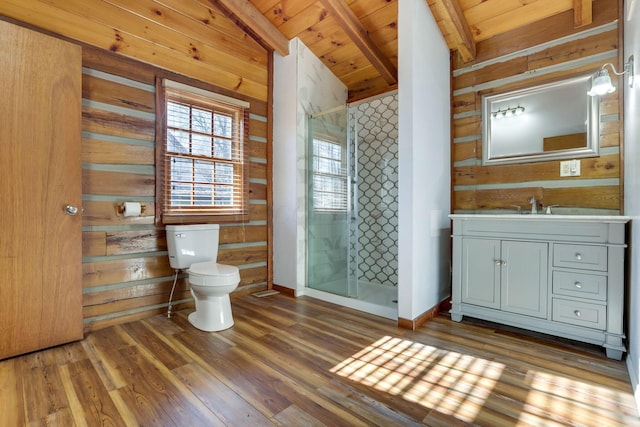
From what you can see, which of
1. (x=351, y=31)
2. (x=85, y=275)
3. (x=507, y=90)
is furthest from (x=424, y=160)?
(x=85, y=275)

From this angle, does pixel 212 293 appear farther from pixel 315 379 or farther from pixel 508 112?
pixel 508 112

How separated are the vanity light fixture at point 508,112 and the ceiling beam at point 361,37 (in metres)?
1.09

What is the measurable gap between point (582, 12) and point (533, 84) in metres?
0.49

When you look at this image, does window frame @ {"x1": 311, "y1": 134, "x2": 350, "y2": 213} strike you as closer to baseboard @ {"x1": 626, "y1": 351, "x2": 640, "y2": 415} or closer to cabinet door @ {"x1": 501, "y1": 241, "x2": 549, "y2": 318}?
cabinet door @ {"x1": 501, "y1": 241, "x2": 549, "y2": 318}

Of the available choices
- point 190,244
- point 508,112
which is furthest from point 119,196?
point 508,112

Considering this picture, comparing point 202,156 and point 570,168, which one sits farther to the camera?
point 202,156

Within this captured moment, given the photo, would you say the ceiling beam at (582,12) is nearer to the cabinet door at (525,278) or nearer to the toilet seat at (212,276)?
the cabinet door at (525,278)

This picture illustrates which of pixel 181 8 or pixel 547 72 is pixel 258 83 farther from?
pixel 547 72

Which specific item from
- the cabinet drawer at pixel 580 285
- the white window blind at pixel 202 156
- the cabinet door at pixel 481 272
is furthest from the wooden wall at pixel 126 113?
the cabinet drawer at pixel 580 285

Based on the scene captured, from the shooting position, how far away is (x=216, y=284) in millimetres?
2121

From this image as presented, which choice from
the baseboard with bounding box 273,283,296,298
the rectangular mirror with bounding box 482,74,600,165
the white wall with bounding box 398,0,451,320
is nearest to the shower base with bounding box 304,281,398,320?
the baseboard with bounding box 273,283,296,298

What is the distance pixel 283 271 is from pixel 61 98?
7.27 feet

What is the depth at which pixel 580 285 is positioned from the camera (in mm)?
1884

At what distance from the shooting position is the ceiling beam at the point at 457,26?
7.48 feet
